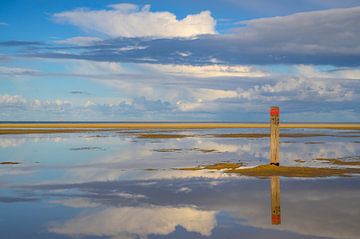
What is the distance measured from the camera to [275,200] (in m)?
14.4

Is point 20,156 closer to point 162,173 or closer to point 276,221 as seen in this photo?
point 162,173

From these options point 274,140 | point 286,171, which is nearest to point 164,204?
point 286,171

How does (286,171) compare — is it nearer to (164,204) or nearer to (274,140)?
(274,140)

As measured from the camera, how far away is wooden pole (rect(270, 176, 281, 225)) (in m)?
11.8

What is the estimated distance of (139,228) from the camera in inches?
435

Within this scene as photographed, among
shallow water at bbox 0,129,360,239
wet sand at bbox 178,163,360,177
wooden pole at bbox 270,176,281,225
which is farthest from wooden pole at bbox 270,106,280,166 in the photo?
shallow water at bbox 0,129,360,239

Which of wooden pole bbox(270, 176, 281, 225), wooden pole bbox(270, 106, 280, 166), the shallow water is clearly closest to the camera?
the shallow water

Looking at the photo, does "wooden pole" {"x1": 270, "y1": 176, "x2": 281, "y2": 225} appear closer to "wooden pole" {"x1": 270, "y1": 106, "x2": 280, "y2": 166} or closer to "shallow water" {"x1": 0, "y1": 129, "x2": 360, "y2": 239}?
"shallow water" {"x1": 0, "y1": 129, "x2": 360, "y2": 239}

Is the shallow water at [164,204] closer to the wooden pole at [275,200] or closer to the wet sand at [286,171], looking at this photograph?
the wooden pole at [275,200]

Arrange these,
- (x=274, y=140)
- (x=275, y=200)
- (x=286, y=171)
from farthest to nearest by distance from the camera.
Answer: (x=274, y=140)
(x=286, y=171)
(x=275, y=200)

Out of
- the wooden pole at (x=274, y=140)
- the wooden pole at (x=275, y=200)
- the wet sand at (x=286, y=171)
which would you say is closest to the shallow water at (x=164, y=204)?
the wooden pole at (x=275, y=200)

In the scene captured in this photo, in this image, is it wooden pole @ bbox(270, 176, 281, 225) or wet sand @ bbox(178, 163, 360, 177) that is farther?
wet sand @ bbox(178, 163, 360, 177)

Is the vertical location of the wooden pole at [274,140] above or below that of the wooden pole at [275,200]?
above

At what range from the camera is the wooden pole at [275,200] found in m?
11.8
